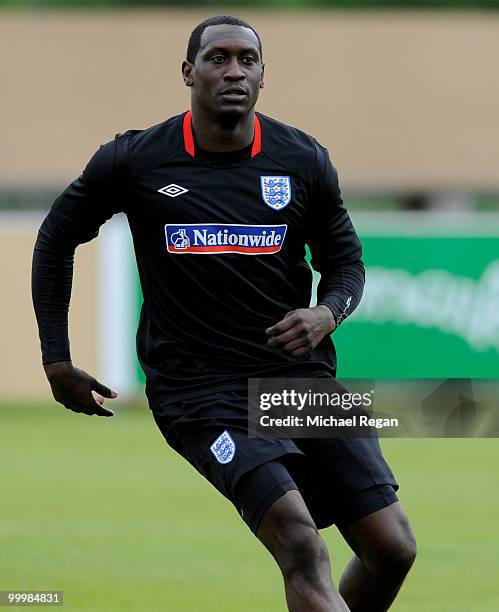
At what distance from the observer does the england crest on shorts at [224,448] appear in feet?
18.6

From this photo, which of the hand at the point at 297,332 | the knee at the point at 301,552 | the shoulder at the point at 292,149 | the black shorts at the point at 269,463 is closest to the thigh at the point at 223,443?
the black shorts at the point at 269,463

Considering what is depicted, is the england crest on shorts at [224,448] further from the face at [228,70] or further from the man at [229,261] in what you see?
the face at [228,70]

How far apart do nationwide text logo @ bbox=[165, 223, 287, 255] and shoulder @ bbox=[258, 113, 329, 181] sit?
27 cm

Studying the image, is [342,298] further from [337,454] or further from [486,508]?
[486,508]

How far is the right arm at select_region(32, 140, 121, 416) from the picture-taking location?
6043mm

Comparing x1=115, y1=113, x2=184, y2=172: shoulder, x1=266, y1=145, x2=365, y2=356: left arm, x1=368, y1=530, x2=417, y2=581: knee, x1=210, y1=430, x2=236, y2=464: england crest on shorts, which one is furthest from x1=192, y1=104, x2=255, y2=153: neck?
x1=368, y1=530, x2=417, y2=581: knee

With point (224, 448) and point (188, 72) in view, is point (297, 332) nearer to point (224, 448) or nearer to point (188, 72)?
point (224, 448)

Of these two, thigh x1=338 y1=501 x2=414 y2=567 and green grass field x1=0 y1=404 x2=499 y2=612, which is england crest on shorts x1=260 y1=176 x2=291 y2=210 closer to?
thigh x1=338 y1=501 x2=414 y2=567

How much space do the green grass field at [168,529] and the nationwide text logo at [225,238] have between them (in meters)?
2.60

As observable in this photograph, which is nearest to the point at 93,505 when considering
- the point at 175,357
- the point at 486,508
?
the point at 486,508

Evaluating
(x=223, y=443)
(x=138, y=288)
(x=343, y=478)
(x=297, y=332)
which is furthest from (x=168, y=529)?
(x=138, y=288)

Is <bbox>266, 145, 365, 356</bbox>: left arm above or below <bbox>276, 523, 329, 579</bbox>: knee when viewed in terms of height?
above

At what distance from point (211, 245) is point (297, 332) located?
0.55 meters

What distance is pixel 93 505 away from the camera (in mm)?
11672
